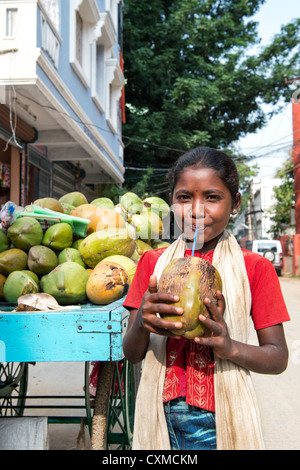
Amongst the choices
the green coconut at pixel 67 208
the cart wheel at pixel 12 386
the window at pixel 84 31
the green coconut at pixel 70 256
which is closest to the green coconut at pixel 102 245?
the green coconut at pixel 70 256

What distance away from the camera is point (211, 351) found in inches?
52.1

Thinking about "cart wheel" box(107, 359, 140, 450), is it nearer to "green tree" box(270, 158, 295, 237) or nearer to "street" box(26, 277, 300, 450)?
"street" box(26, 277, 300, 450)

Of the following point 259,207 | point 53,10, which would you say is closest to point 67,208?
point 53,10

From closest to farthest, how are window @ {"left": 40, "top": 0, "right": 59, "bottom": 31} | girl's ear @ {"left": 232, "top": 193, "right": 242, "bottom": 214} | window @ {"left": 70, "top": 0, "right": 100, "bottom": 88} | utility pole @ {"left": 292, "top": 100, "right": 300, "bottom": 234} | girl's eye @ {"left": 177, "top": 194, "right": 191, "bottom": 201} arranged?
girl's eye @ {"left": 177, "top": 194, "right": 191, "bottom": 201} → girl's ear @ {"left": 232, "top": 193, "right": 242, "bottom": 214} → window @ {"left": 40, "top": 0, "right": 59, "bottom": 31} → window @ {"left": 70, "top": 0, "right": 100, "bottom": 88} → utility pole @ {"left": 292, "top": 100, "right": 300, "bottom": 234}

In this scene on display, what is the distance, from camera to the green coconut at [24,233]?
2416mm

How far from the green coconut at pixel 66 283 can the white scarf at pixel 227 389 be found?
2.97 ft

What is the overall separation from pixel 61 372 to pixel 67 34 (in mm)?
6079

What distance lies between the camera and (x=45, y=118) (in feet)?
25.2

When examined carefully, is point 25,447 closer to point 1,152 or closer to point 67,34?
point 1,152

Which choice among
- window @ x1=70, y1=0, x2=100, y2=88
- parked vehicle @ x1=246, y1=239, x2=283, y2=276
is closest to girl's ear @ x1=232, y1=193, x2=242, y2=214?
window @ x1=70, y1=0, x2=100, y2=88

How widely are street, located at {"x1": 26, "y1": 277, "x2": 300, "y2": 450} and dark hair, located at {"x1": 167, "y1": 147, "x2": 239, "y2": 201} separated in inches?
81.4

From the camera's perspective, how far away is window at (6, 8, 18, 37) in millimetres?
5928

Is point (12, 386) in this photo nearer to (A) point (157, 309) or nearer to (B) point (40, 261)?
(B) point (40, 261)

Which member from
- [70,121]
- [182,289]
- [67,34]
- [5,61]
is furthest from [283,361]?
[67,34]
